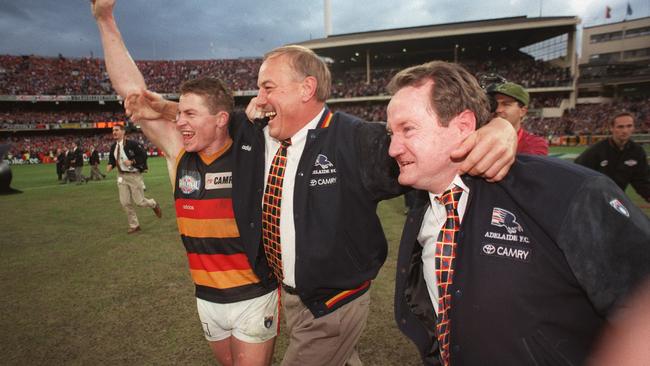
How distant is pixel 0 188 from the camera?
53.4ft

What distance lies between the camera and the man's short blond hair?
2.59 metres

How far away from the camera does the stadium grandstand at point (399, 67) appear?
43.0 meters

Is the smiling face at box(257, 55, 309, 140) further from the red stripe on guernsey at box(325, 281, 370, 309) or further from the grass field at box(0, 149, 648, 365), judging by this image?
the grass field at box(0, 149, 648, 365)

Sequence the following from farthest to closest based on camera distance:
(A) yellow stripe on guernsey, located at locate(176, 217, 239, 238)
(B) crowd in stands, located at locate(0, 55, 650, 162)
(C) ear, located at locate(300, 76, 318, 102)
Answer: (B) crowd in stands, located at locate(0, 55, 650, 162) → (A) yellow stripe on guernsey, located at locate(176, 217, 239, 238) → (C) ear, located at locate(300, 76, 318, 102)

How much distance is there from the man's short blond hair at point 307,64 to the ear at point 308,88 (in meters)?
0.03

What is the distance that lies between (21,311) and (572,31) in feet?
177

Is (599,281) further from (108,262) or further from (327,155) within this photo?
(108,262)

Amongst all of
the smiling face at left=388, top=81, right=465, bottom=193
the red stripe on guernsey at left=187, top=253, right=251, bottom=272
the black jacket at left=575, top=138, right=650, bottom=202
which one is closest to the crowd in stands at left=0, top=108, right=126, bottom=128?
the red stripe on guernsey at left=187, top=253, right=251, bottom=272

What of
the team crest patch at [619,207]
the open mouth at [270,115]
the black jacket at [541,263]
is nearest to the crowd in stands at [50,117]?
the open mouth at [270,115]

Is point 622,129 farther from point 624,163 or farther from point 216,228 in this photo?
point 216,228

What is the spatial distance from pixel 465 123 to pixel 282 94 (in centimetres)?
130

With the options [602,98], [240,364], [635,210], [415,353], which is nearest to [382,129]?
[635,210]

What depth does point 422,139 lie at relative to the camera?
1.69m

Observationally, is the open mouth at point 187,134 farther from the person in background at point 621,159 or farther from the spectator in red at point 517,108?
the person in background at point 621,159
